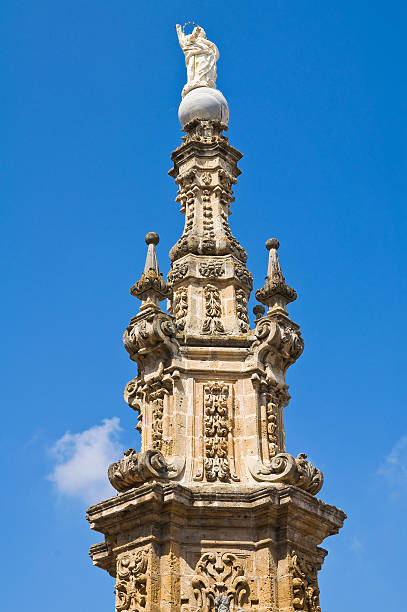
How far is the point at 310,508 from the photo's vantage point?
14.5 metres

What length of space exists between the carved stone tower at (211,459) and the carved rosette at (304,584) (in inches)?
0.9

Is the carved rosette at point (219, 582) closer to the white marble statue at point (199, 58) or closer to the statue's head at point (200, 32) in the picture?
the white marble statue at point (199, 58)

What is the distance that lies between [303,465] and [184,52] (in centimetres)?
965

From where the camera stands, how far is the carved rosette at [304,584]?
1399 centimetres

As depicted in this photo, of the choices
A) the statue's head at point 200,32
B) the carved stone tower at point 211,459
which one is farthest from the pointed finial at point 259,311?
the statue's head at point 200,32

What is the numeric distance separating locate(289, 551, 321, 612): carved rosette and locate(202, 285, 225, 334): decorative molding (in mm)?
3949

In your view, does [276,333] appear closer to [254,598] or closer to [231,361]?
[231,361]

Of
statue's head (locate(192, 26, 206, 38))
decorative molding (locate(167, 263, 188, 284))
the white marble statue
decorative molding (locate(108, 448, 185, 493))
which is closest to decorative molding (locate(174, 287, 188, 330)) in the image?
decorative molding (locate(167, 263, 188, 284))

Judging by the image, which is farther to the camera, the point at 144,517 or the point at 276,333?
the point at 276,333

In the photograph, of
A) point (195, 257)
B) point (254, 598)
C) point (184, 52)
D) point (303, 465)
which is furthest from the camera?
point (184, 52)

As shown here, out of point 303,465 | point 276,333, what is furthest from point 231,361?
point 303,465

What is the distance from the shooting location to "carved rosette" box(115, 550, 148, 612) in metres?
13.8

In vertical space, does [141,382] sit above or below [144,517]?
above

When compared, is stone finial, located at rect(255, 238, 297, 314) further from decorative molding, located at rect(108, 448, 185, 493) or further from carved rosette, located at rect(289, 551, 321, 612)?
carved rosette, located at rect(289, 551, 321, 612)
